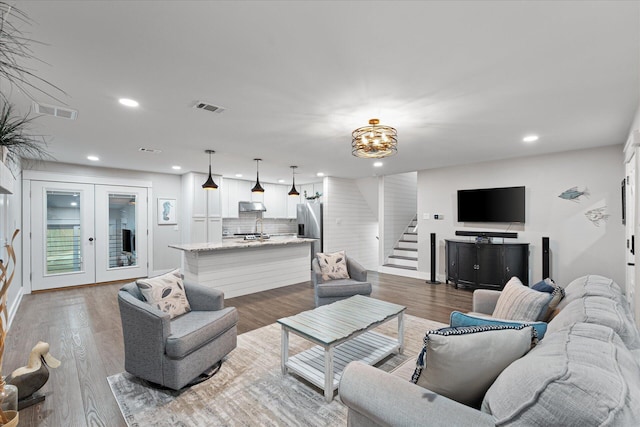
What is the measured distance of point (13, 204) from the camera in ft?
15.3

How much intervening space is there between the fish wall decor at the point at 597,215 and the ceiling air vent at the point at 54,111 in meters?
7.00

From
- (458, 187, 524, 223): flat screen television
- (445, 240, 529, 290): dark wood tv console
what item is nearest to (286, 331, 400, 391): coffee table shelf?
(445, 240, 529, 290): dark wood tv console

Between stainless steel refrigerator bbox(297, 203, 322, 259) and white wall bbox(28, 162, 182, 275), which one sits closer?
white wall bbox(28, 162, 182, 275)

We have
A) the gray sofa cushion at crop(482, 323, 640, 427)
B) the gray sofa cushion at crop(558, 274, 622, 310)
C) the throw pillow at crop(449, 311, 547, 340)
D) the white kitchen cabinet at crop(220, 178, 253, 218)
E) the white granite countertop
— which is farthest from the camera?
the white kitchen cabinet at crop(220, 178, 253, 218)

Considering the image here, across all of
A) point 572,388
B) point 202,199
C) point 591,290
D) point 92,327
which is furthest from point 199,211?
point 572,388

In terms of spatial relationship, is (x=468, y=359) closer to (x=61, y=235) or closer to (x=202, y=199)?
(x=202, y=199)

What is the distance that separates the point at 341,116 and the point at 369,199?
217 inches

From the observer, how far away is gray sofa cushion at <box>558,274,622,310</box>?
1.89 meters

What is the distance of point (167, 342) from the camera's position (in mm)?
2229

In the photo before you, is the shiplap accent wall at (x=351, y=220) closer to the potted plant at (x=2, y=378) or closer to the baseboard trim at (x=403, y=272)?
the baseboard trim at (x=403, y=272)

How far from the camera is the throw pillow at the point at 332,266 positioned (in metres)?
4.33

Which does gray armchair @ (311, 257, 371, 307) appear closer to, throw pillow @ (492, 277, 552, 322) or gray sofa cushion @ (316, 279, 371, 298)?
gray sofa cushion @ (316, 279, 371, 298)

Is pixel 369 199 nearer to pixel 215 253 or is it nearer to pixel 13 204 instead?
pixel 215 253

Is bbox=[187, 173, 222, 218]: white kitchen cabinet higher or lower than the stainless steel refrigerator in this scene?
higher
